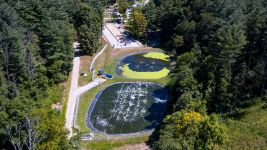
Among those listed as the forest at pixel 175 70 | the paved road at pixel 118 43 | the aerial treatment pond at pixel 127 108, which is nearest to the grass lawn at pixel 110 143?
the forest at pixel 175 70

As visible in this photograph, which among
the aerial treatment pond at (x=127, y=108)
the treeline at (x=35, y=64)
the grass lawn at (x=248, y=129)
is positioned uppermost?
the treeline at (x=35, y=64)

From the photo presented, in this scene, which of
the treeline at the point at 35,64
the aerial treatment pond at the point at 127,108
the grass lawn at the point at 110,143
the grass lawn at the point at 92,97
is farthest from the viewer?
the aerial treatment pond at the point at 127,108

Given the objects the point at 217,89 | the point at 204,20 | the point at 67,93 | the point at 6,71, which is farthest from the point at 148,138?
the point at 204,20

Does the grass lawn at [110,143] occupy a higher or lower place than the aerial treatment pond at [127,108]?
lower

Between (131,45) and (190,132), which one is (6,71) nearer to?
(190,132)

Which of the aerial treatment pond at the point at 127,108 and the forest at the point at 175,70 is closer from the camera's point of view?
the forest at the point at 175,70

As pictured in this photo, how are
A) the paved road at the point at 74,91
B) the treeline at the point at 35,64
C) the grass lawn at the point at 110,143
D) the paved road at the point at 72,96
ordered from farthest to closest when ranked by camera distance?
the paved road at the point at 74,91 < the paved road at the point at 72,96 < the grass lawn at the point at 110,143 < the treeline at the point at 35,64

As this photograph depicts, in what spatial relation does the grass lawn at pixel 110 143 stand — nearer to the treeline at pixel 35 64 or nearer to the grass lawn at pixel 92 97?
the grass lawn at pixel 92 97
